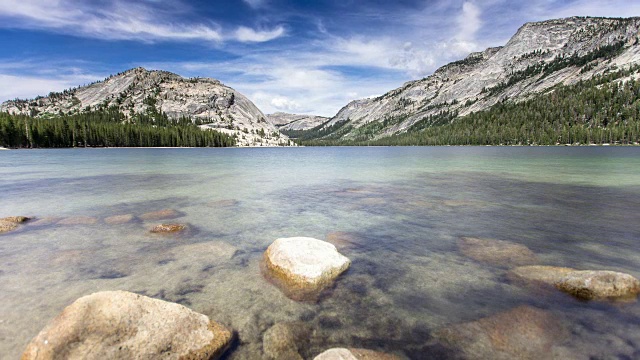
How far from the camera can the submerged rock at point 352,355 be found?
6602mm

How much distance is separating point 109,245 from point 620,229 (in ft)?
91.7

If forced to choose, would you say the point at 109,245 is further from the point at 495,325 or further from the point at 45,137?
the point at 45,137

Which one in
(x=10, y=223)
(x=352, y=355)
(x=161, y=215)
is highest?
(x=352, y=355)

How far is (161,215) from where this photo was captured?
22.2m

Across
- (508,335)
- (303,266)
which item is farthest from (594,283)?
(303,266)

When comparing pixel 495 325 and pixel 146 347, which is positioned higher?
pixel 146 347

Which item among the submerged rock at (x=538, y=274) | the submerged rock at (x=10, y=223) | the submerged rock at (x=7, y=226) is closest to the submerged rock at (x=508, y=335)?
the submerged rock at (x=538, y=274)

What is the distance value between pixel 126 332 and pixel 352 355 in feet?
17.2

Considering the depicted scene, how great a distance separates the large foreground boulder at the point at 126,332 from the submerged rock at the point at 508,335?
6012 mm

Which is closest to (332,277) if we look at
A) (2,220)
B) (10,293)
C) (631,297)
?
(631,297)

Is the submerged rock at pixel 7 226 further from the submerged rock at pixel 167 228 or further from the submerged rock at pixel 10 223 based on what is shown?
the submerged rock at pixel 167 228

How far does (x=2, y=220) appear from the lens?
62.4 ft

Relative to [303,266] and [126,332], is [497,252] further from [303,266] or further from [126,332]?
[126,332]

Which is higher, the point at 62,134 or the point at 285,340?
the point at 62,134
